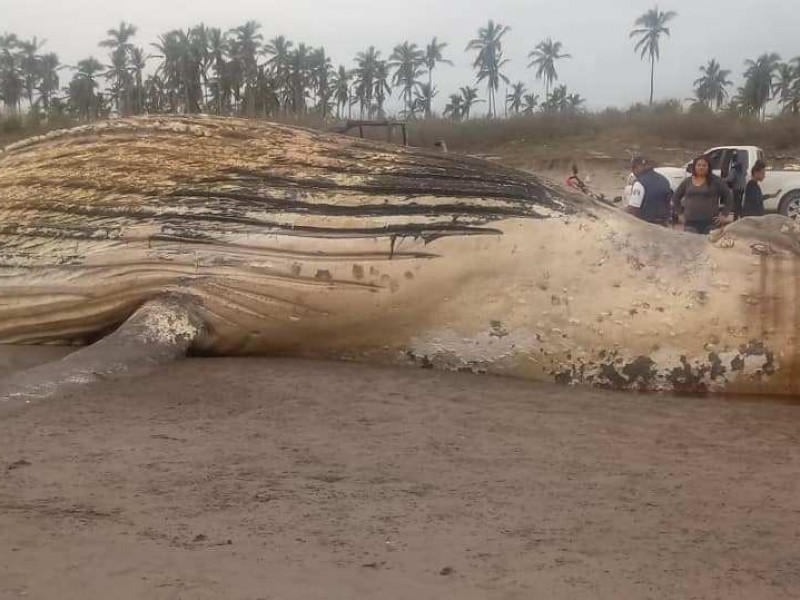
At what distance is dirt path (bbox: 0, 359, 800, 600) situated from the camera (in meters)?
2.73

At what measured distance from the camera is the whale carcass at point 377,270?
19.3 ft

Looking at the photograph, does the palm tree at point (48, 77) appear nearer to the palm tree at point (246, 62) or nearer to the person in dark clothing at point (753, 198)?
the palm tree at point (246, 62)

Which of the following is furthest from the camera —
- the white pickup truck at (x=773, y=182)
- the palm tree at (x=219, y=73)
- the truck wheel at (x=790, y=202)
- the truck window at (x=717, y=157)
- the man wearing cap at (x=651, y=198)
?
the palm tree at (x=219, y=73)

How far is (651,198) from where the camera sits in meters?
12.6

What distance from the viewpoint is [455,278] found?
6246 mm

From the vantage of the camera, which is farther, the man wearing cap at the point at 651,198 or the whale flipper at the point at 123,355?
the man wearing cap at the point at 651,198

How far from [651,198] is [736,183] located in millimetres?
6941

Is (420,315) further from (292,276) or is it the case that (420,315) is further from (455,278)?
(292,276)

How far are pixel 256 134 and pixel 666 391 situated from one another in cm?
358

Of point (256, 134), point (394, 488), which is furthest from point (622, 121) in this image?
point (394, 488)

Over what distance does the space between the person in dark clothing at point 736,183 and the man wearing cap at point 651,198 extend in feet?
7.21

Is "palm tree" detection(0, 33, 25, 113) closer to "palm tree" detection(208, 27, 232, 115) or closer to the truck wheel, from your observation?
"palm tree" detection(208, 27, 232, 115)

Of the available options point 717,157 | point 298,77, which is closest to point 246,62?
point 298,77

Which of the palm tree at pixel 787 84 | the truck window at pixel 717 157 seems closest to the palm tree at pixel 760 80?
the palm tree at pixel 787 84
